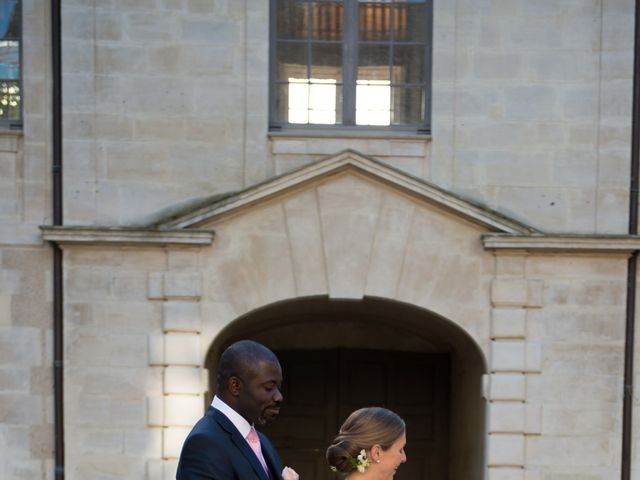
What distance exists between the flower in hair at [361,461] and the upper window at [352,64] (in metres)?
4.65

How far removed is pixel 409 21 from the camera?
7918 mm

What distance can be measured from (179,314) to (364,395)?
12.1ft

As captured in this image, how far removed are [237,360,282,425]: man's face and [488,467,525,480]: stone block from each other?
5.03 meters

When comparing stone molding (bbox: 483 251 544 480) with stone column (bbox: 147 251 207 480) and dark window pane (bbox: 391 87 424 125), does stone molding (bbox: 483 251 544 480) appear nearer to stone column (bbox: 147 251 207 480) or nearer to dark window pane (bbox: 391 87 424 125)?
dark window pane (bbox: 391 87 424 125)

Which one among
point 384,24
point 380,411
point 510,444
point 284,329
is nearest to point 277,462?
point 380,411

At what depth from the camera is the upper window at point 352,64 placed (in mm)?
7887

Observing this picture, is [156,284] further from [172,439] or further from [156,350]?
[172,439]

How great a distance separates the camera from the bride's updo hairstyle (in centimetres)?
362

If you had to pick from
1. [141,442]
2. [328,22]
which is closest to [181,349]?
[141,442]

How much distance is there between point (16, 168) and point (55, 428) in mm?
2312

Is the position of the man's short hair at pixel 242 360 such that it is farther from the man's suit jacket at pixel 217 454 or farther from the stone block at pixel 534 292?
the stone block at pixel 534 292

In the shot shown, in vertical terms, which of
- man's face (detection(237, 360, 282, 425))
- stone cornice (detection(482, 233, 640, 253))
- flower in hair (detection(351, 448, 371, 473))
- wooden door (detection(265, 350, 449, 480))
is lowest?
wooden door (detection(265, 350, 449, 480))

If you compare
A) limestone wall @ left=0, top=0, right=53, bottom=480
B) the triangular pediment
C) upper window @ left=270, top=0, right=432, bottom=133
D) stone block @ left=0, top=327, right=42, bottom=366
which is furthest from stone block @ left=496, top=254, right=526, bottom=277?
stone block @ left=0, top=327, right=42, bottom=366

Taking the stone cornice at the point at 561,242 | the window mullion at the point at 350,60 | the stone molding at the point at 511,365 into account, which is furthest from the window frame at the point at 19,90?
the stone molding at the point at 511,365
